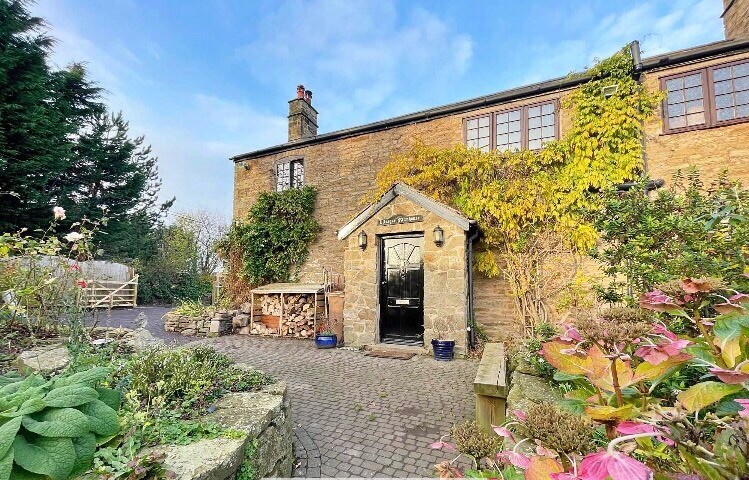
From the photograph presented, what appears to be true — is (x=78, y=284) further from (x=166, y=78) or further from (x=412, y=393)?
(x=166, y=78)

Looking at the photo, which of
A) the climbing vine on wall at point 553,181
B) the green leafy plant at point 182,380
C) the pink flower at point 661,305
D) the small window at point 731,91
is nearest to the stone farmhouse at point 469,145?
the small window at point 731,91

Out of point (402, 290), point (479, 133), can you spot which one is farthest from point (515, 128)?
point (402, 290)

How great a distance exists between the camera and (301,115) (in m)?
13.0

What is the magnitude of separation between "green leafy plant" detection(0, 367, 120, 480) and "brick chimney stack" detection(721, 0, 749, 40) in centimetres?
1316

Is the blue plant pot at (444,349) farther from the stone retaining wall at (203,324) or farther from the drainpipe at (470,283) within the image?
the stone retaining wall at (203,324)

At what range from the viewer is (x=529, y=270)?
8055 mm

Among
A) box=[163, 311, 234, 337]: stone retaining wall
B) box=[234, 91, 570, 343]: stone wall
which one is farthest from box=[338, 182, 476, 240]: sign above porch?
box=[163, 311, 234, 337]: stone retaining wall

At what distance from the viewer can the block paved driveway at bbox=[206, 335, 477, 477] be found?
3.18 meters

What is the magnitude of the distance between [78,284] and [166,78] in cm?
969

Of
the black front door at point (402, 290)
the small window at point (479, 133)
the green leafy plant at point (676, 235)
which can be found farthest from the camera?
the small window at point (479, 133)

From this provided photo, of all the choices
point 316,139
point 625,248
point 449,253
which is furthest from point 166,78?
point 625,248

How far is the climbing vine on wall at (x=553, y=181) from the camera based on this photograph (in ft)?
25.0

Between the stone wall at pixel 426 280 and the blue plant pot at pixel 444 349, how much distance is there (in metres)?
0.28

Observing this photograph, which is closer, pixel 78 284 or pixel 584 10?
pixel 78 284
